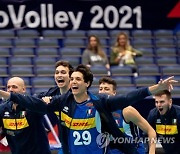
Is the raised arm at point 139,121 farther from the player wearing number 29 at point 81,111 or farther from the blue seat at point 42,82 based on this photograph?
the blue seat at point 42,82

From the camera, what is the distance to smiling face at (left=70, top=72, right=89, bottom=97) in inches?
252

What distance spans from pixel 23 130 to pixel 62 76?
0.78m

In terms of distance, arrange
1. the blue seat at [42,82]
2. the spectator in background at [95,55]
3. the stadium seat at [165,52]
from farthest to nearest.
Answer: the stadium seat at [165,52], the spectator in background at [95,55], the blue seat at [42,82]

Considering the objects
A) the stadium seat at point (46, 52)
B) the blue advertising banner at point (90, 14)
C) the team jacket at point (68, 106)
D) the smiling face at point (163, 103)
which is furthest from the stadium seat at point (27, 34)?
the team jacket at point (68, 106)

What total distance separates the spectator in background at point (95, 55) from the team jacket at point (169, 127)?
4048mm

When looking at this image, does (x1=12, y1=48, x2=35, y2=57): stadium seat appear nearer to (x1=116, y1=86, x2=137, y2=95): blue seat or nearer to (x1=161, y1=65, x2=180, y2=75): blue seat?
(x1=116, y1=86, x2=137, y2=95): blue seat

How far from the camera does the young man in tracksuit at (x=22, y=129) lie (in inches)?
287

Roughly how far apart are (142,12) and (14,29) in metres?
3.12

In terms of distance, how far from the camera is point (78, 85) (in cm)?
641

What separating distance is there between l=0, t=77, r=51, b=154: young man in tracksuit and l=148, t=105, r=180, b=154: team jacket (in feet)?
6.11

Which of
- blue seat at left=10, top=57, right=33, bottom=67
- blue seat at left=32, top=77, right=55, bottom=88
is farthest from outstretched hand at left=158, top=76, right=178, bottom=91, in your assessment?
blue seat at left=10, top=57, right=33, bottom=67

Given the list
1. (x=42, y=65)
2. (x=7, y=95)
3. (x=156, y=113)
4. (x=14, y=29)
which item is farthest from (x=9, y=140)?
(x=14, y=29)

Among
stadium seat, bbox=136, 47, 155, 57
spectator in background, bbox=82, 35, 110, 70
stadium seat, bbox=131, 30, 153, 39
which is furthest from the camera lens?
stadium seat, bbox=131, 30, 153, 39

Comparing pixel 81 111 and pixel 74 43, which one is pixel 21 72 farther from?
pixel 81 111
